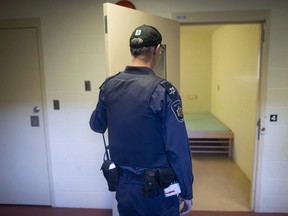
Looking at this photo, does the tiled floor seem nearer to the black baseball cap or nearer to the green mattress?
the green mattress

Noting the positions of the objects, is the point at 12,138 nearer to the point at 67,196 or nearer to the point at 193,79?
the point at 67,196

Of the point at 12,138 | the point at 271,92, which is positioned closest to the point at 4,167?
the point at 12,138

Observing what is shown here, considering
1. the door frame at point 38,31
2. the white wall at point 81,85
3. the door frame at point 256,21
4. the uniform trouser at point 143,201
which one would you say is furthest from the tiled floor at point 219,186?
the door frame at point 38,31

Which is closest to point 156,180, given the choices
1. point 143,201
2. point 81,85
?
point 143,201

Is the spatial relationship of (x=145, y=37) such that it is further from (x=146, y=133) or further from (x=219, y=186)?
(x=219, y=186)

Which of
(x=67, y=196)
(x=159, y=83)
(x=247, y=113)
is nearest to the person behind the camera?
(x=159, y=83)

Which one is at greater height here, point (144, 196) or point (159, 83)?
point (159, 83)

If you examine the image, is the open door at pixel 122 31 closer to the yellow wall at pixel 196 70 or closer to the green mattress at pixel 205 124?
the green mattress at pixel 205 124

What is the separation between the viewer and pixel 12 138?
244 cm

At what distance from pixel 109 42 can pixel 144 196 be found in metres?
1.01

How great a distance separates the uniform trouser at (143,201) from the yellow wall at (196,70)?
4422mm

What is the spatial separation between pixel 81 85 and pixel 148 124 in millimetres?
1310

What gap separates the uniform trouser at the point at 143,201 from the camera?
4.04 feet

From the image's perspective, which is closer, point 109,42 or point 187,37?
point 109,42
